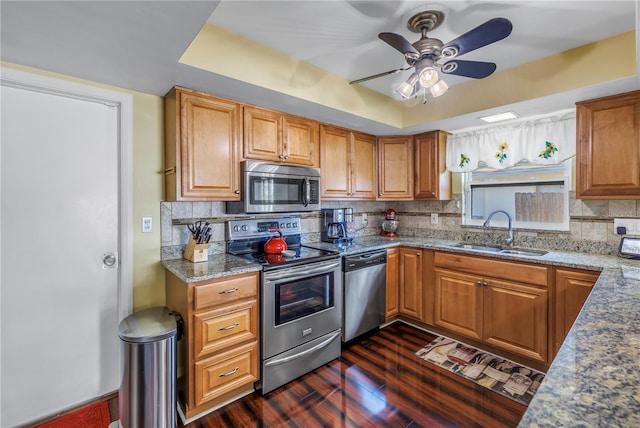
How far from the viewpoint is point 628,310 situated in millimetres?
1175

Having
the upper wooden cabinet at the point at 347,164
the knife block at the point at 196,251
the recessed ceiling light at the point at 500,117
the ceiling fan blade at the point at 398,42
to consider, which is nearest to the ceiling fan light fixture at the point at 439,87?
the ceiling fan blade at the point at 398,42

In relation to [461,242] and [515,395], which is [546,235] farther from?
[515,395]

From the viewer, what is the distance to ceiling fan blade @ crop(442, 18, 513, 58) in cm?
132

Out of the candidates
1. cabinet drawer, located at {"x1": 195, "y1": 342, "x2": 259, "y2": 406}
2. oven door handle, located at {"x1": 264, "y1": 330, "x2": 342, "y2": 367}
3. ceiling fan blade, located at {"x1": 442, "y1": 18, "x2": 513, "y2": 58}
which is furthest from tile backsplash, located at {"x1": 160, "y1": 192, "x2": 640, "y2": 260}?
ceiling fan blade, located at {"x1": 442, "y1": 18, "x2": 513, "y2": 58}

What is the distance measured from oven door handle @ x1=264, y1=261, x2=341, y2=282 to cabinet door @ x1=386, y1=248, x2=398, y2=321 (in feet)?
2.91

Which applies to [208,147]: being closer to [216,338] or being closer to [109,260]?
[109,260]

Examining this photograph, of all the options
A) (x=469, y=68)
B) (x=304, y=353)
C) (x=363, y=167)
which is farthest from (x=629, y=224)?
(x=304, y=353)

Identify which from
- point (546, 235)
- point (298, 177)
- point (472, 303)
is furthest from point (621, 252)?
point (298, 177)

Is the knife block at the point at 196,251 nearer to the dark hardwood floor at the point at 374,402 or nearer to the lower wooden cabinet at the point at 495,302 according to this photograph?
the dark hardwood floor at the point at 374,402

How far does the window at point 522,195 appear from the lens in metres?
2.73

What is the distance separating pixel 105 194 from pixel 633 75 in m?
3.56

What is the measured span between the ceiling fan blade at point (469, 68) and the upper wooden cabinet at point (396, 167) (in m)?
1.67

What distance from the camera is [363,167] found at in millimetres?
3322

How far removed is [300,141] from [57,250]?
1943 mm
